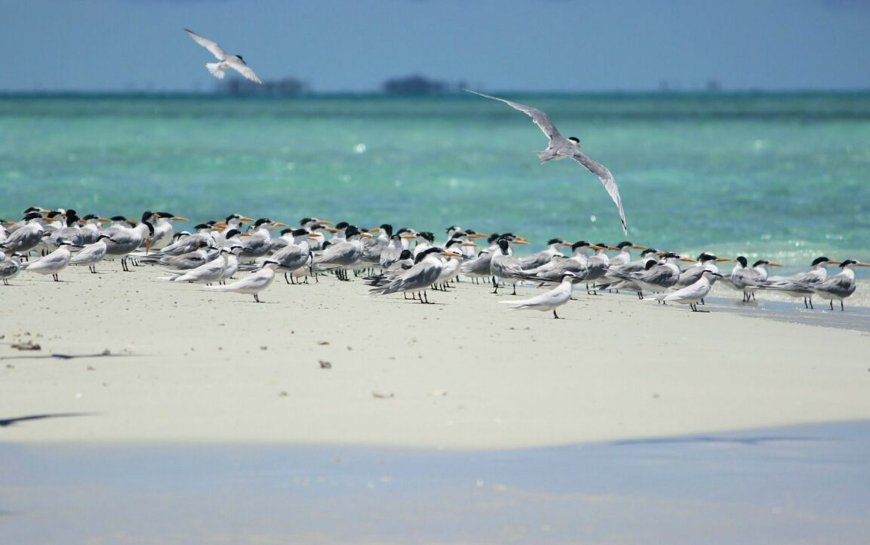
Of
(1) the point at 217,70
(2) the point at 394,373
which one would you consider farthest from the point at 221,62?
(2) the point at 394,373

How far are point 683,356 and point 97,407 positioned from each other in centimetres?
463

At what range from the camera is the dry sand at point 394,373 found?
789 cm

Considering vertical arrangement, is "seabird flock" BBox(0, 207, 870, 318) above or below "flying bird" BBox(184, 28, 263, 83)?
below

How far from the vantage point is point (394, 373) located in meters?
9.34

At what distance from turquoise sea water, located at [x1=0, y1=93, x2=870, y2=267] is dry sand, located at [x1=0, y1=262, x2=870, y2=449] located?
11.6 metres

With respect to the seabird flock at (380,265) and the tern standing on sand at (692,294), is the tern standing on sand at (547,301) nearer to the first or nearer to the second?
the seabird flock at (380,265)

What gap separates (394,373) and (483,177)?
1389 inches

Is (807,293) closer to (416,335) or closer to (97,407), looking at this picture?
(416,335)

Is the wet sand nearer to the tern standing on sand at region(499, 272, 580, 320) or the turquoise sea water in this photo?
the tern standing on sand at region(499, 272, 580, 320)

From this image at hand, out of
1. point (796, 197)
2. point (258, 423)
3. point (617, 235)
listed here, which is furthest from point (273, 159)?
point (258, 423)

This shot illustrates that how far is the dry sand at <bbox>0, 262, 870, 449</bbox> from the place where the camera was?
789cm

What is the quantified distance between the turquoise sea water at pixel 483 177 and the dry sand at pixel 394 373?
1161cm

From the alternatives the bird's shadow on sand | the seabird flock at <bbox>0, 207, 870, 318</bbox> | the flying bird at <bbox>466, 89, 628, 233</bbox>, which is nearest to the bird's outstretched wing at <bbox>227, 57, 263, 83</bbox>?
the seabird flock at <bbox>0, 207, 870, 318</bbox>

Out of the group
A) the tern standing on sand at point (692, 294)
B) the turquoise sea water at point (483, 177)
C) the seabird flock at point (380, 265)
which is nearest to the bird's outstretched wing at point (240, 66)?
the seabird flock at point (380, 265)
